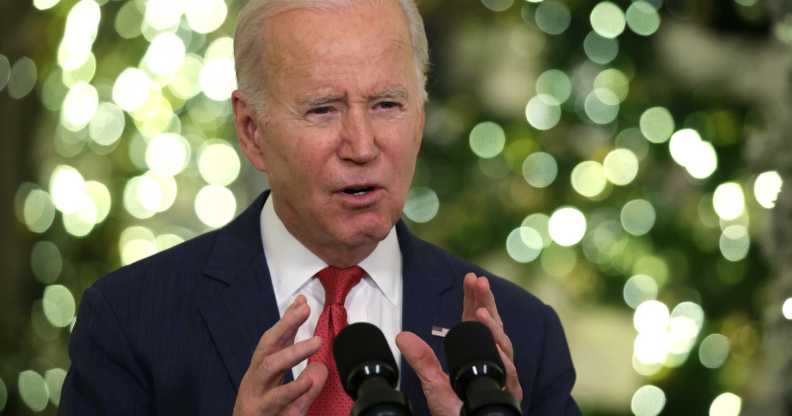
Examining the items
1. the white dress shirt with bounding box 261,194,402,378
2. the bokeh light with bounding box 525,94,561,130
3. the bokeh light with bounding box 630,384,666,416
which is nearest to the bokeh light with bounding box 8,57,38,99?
the bokeh light with bounding box 525,94,561,130

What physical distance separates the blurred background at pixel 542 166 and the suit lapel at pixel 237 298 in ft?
5.63

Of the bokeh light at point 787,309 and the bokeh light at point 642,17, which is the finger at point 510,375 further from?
the bokeh light at point 642,17

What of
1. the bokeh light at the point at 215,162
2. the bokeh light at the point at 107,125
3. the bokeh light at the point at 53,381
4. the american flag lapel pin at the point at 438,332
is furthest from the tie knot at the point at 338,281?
the bokeh light at the point at 53,381

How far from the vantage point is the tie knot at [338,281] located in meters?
2.58

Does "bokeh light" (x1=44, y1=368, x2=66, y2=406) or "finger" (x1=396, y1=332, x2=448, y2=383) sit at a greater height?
"finger" (x1=396, y1=332, x2=448, y2=383)

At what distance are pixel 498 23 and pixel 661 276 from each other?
34.9 inches

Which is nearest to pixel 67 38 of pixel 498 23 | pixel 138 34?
pixel 138 34

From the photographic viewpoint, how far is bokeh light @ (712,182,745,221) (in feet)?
14.0

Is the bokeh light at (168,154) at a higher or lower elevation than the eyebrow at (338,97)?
lower

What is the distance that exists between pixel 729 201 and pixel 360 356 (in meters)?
2.49

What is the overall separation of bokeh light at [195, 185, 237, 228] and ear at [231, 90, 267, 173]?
1975mm

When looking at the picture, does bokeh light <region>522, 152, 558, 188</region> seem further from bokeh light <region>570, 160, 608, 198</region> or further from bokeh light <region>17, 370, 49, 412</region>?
bokeh light <region>17, 370, 49, 412</region>

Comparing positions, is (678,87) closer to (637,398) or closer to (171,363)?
(637,398)

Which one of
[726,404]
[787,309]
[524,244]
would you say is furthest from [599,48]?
[787,309]
